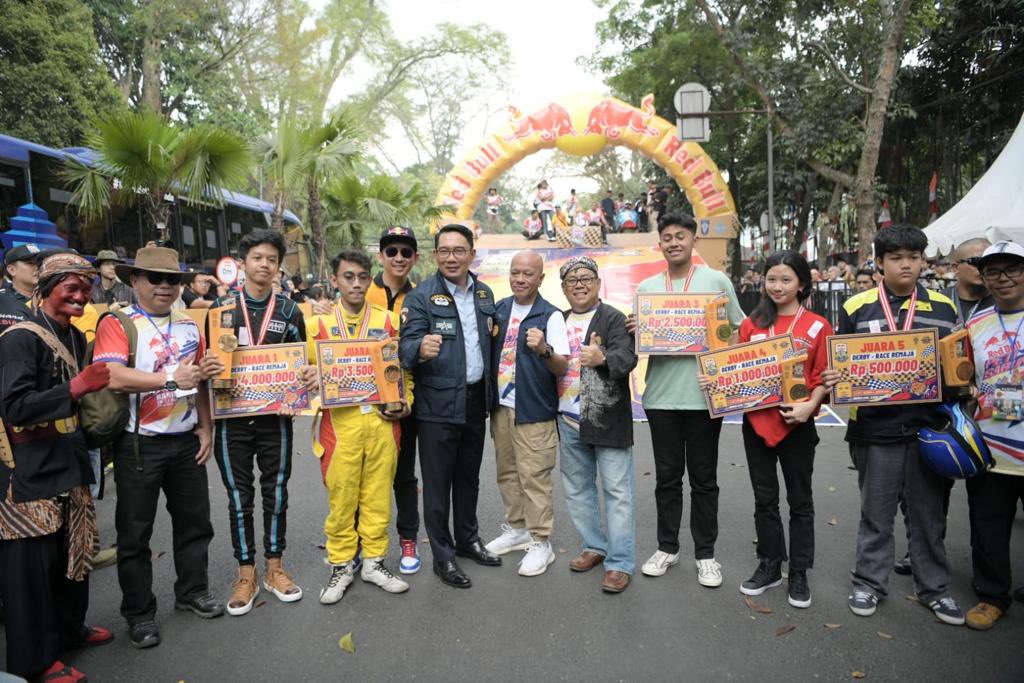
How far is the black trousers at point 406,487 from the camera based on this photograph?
4207mm

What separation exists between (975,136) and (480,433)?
1551 cm

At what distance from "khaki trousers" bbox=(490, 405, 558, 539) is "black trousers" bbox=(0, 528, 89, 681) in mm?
2370

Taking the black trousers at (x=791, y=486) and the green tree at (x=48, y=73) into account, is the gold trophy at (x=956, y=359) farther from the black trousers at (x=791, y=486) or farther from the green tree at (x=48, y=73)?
the green tree at (x=48, y=73)

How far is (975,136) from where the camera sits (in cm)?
1449

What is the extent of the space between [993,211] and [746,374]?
783 centimetres

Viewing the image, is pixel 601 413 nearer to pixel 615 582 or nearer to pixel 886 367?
pixel 615 582

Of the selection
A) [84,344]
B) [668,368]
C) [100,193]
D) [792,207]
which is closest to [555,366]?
[668,368]

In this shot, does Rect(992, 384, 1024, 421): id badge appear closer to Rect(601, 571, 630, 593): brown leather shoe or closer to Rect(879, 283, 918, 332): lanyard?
Rect(879, 283, 918, 332): lanyard

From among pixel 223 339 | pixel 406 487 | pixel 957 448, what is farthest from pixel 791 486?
pixel 223 339

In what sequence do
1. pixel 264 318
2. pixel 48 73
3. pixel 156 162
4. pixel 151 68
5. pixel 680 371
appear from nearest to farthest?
pixel 264 318 → pixel 680 371 → pixel 156 162 → pixel 48 73 → pixel 151 68

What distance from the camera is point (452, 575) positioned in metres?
3.96

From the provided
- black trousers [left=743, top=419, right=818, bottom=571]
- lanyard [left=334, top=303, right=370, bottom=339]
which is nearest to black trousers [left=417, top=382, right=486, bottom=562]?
lanyard [left=334, top=303, right=370, bottom=339]

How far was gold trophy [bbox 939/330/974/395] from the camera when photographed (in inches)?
131

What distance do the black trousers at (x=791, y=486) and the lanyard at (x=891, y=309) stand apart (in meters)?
0.67
